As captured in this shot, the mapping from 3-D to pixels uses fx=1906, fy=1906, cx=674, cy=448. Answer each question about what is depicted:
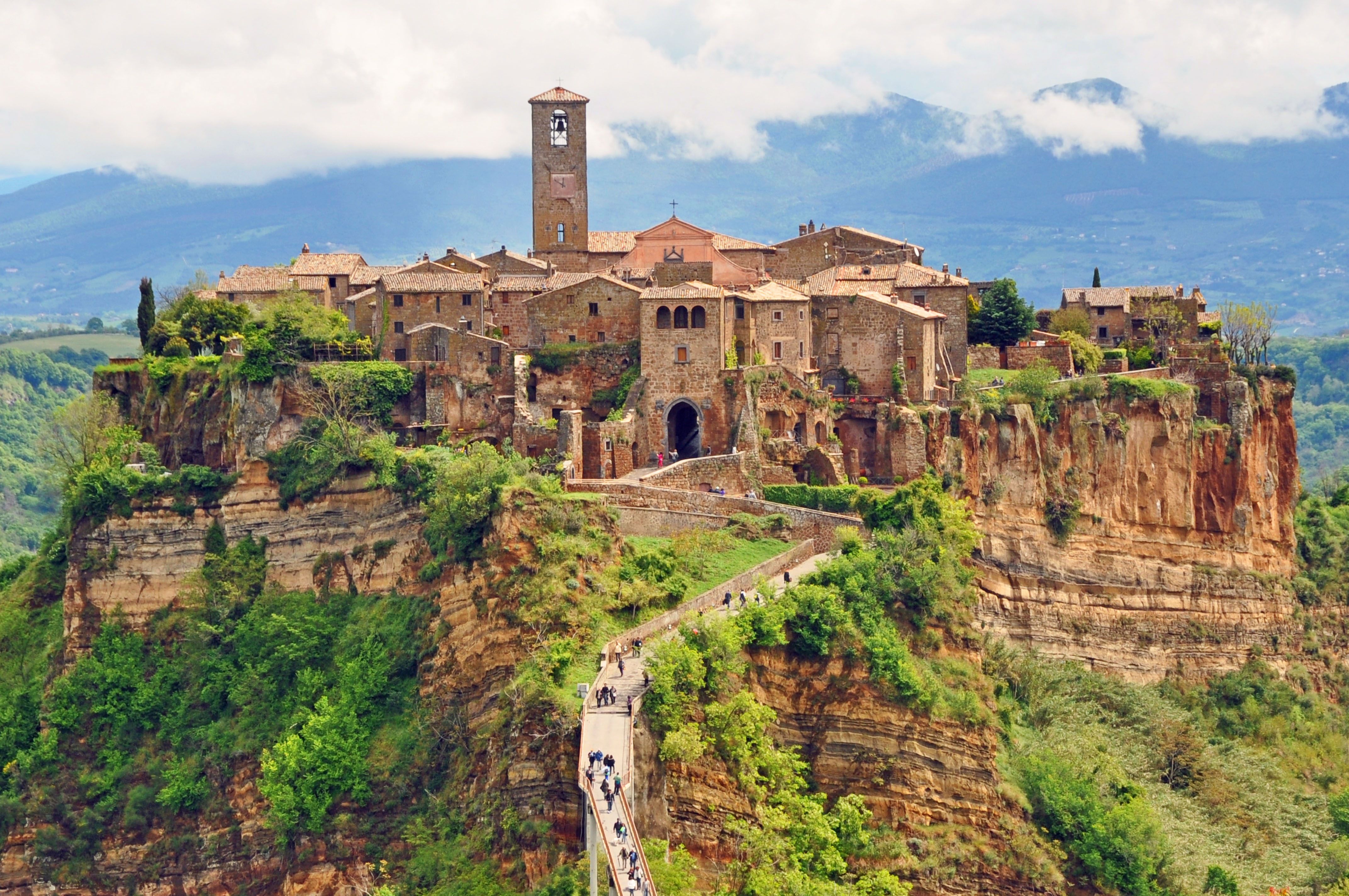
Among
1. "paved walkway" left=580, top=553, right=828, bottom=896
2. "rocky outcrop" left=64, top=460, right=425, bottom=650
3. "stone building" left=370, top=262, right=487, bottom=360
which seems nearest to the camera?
"paved walkway" left=580, top=553, right=828, bottom=896

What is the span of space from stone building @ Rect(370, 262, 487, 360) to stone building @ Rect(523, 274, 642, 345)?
8.48 ft

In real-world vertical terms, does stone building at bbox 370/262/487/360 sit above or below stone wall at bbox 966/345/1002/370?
above

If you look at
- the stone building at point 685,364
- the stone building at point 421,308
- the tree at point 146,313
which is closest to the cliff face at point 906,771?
the stone building at point 685,364

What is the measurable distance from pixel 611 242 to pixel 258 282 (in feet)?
53.0

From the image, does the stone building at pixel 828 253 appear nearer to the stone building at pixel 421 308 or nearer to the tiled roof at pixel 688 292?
the tiled roof at pixel 688 292

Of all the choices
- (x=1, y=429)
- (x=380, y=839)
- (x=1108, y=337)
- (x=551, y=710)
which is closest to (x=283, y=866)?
(x=380, y=839)

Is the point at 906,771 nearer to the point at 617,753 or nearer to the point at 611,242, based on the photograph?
the point at 617,753

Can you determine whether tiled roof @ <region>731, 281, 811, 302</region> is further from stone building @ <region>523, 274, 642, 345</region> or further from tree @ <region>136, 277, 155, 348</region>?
tree @ <region>136, 277, 155, 348</region>

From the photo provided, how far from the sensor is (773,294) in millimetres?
75438

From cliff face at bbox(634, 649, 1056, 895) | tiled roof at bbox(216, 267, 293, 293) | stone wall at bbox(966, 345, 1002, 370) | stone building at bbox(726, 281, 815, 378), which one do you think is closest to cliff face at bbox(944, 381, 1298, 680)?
stone wall at bbox(966, 345, 1002, 370)

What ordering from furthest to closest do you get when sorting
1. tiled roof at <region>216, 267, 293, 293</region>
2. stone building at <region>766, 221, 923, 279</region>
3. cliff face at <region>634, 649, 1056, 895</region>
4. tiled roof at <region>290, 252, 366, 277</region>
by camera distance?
stone building at <region>766, 221, 923, 279</region> → tiled roof at <region>290, 252, 366, 277</region> → tiled roof at <region>216, 267, 293, 293</region> → cliff face at <region>634, 649, 1056, 895</region>

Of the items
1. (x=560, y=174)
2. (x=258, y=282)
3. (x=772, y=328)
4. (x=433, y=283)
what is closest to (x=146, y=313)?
(x=258, y=282)

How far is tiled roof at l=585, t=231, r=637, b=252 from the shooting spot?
8700 cm

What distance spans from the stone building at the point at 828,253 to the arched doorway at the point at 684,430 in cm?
1346
